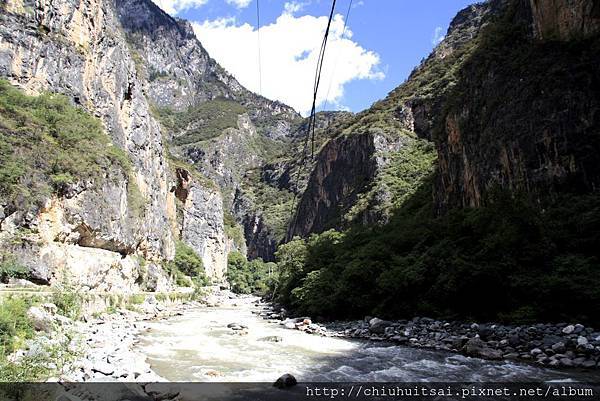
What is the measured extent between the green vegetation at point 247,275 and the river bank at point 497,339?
170 feet

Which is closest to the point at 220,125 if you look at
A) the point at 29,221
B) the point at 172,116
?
the point at 172,116

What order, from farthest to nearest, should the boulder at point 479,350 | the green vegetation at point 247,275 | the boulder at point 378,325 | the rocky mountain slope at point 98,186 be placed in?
the green vegetation at point 247,275 < the rocky mountain slope at point 98,186 < the boulder at point 378,325 < the boulder at point 479,350

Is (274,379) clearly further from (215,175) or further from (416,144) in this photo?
(215,175)

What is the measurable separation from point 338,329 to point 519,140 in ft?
48.1

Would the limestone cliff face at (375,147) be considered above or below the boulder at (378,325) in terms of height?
above

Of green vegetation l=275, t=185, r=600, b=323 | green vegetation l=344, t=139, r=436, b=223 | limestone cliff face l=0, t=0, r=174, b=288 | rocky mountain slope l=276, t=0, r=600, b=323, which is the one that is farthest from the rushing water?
green vegetation l=344, t=139, r=436, b=223

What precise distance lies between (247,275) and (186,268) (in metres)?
21.1

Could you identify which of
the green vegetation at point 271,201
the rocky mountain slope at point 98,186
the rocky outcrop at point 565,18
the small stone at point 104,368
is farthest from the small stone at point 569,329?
the green vegetation at point 271,201

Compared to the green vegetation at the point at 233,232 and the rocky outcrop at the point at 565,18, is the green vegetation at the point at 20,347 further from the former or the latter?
the green vegetation at the point at 233,232

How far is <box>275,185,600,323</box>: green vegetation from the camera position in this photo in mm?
16172

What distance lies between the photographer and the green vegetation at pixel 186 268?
63.2 meters

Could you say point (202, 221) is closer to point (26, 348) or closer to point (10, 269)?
point (10, 269)

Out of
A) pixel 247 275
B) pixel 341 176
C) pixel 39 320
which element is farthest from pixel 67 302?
pixel 247 275

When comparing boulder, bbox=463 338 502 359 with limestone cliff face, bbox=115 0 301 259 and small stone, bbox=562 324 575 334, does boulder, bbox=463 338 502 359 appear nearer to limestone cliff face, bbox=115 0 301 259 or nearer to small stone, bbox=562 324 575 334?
small stone, bbox=562 324 575 334
